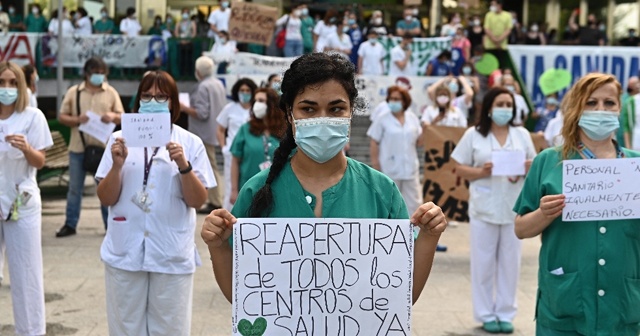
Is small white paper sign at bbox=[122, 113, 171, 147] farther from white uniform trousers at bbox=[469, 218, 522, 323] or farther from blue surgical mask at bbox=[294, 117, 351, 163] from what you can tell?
white uniform trousers at bbox=[469, 218, 522, 323]

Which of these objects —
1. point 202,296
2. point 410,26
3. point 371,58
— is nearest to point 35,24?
point 371,58

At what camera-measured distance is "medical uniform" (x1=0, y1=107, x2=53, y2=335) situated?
20.7 feet

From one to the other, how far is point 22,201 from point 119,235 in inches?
54.5

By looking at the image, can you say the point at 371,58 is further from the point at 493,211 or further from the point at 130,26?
the point at 493,211

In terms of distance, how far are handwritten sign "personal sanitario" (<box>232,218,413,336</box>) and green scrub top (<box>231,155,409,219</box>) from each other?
6 centimetres

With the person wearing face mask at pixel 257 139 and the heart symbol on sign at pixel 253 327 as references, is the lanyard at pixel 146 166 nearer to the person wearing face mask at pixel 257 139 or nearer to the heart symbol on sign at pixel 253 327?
the heart symbol on sign at pixel 253 327

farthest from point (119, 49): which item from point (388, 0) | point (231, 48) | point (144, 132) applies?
point (144, 132)

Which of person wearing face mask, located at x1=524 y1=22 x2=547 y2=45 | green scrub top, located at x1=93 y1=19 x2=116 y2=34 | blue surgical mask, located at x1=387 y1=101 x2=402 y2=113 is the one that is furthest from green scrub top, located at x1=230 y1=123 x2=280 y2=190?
person wearing face mask, located at x1=524 y1=22 x2=547 y2=45

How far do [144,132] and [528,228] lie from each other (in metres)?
2.04

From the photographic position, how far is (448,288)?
8945 mm

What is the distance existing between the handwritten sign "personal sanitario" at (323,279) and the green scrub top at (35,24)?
21.8m

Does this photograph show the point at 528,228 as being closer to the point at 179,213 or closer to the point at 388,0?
the point at 179,213

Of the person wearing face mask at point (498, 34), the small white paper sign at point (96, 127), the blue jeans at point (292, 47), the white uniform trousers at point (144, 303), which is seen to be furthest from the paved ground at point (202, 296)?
the person wearing face mask at point (498, 34)

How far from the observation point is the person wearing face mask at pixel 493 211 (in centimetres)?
757
